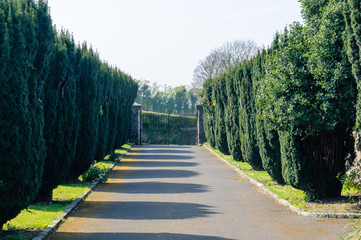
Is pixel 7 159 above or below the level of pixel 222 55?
below

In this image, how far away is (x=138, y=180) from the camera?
1495 cm

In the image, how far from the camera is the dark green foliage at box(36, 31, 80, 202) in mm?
10422

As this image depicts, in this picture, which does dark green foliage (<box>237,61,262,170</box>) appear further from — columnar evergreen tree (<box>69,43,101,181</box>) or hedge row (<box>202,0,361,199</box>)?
columnar evergreen tree (<box>69,43,101,181</box>)

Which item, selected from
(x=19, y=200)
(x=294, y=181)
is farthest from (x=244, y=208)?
(x=19, y=200)

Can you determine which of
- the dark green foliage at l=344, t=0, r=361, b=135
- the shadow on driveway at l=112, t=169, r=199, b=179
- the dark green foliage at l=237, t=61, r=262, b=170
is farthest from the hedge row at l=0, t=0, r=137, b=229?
the dark green foliage at l=237, t=61, r=262, b=170

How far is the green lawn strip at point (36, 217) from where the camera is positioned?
7.34 m

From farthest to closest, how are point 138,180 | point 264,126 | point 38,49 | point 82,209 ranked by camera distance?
point 138,180
point 264,126
point 82,209
point 38,49

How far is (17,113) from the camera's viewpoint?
6.91 meters

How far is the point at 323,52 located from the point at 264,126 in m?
4.46

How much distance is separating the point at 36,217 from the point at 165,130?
1284 inches

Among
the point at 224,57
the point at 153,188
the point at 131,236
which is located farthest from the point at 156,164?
the point at 224,57

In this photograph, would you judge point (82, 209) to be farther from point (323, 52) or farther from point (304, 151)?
point (323, 52)

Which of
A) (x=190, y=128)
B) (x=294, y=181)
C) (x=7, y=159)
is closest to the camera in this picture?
(x=7, y=159)

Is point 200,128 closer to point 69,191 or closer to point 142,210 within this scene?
point 69,191
